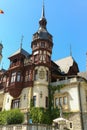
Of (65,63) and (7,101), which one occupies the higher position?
(65,63)

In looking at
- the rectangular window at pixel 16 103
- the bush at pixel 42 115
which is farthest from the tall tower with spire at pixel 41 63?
the rectangular window at pixel 16 103

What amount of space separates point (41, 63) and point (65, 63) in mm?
7887

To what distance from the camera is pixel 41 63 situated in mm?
38125

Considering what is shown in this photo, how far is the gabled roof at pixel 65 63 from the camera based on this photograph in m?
42.2

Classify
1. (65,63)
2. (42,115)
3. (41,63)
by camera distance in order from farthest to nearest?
(65,63) → (41,63) → (42,115)

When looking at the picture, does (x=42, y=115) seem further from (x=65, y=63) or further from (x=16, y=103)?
(x=65, y=63)

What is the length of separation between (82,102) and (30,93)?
9.17m

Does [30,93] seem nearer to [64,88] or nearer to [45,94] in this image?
[45,94]

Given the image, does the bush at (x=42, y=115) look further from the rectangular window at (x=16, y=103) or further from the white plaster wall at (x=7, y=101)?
→ the white plaster wall at (x=7, y=101)

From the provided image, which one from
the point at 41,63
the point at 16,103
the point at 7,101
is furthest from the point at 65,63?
the point at 7,101

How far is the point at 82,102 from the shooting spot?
107ft

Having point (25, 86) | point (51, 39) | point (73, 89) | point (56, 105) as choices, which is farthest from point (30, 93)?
point (51, 39)

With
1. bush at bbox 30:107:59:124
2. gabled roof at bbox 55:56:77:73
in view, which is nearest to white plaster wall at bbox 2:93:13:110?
bush at bbox 30:107:59:124

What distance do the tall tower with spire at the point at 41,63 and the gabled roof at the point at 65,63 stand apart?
14.4ft
